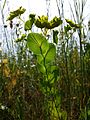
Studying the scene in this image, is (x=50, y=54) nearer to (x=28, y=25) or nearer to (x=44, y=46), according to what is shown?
(x=44, y=46)

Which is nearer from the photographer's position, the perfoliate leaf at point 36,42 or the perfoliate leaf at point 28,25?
the perfoliate leaf at point 36,42

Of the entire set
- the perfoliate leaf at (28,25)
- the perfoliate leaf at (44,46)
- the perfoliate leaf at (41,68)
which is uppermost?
the perfoliate leaf at (28,25)

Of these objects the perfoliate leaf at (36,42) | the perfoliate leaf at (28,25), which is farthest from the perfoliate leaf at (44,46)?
the perfoliate leaf at (28,25)

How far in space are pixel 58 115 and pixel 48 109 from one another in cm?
5

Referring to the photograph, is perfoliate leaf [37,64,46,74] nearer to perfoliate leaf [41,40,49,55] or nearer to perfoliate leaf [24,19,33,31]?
perfoliate leaf [41,40,49,55]

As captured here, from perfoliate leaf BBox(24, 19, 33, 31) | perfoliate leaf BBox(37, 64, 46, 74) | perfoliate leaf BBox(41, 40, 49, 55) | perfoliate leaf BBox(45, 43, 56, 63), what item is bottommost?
perfoliate leaf BBox(37, 64, 46, 74)

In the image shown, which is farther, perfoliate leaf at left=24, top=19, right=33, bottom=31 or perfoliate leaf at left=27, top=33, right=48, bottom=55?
perfoliate leaf at left=24, top=19, right=33, bottom=31

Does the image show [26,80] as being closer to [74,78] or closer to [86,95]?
[74,78]

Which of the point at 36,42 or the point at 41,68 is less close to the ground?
the point at 36,42

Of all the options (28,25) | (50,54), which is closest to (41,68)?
(50,54)

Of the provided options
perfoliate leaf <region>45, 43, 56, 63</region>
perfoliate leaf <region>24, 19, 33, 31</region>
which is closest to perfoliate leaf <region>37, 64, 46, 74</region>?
perfoliate leaf <region>45, 43, 56, 63</region>

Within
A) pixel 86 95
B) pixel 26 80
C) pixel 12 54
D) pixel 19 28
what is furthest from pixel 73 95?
pixel 12 54

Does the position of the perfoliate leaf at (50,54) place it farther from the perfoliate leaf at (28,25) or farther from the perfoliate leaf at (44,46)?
the perfoliate leaf at (28,25)

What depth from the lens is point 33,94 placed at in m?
1.51
